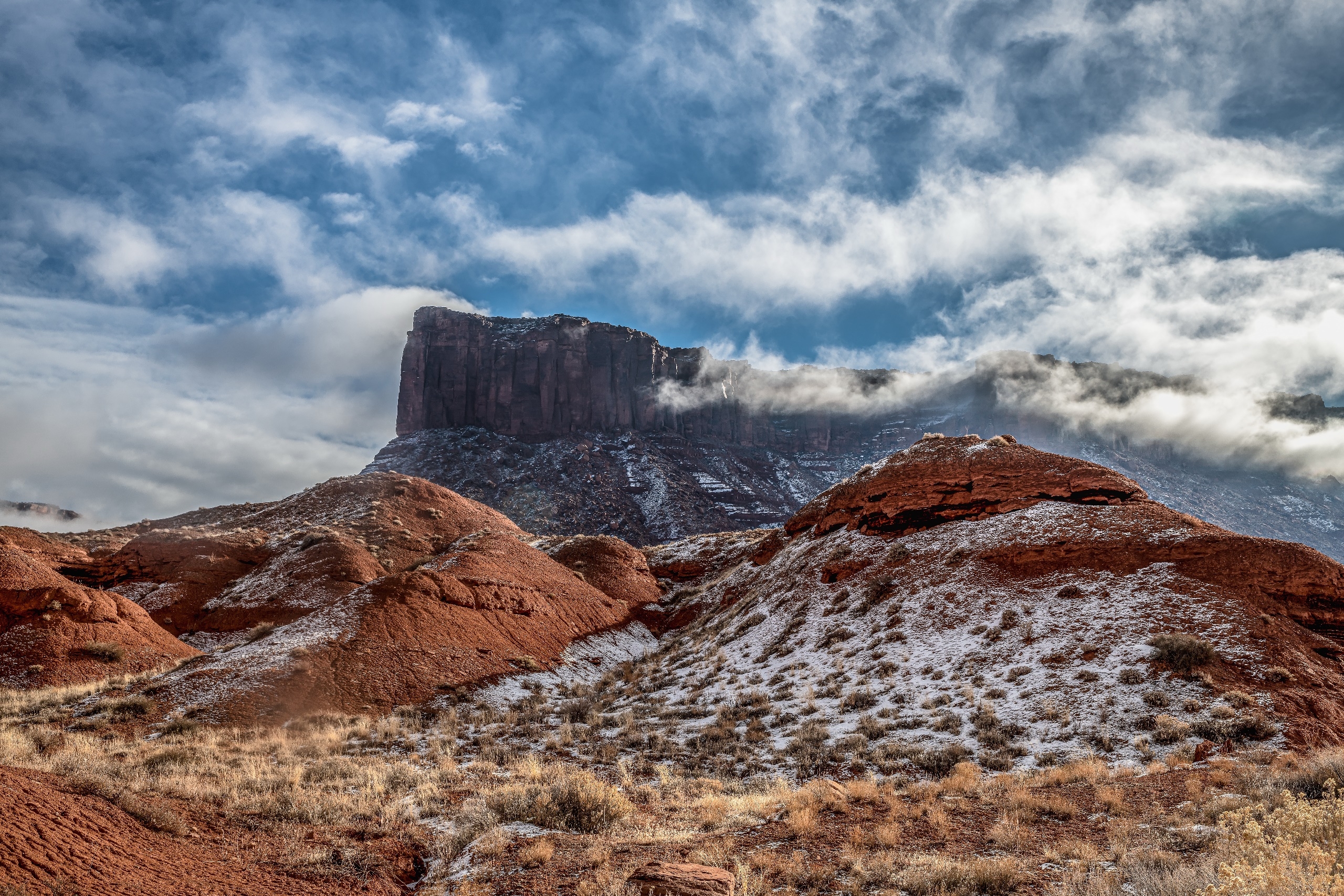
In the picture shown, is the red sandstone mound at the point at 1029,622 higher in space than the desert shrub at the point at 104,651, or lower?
higher

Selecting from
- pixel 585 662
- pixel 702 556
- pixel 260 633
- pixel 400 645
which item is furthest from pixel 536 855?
pixel 702 556

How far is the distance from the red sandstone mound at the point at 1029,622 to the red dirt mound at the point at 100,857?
11.0 metres

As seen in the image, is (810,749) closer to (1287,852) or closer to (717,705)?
(717,705)

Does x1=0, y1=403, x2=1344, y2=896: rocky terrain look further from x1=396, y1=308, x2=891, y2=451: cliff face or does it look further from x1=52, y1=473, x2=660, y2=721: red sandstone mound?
x1=396, y1=308, x2=891, y2=451: cliff face

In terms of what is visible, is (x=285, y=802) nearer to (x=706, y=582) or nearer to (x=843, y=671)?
(x=843, y=671)

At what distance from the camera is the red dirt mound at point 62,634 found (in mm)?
18844

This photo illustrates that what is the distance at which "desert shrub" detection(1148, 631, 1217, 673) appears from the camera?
1463 centimetres

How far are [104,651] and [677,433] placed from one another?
4781 inches

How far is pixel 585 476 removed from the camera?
346ft

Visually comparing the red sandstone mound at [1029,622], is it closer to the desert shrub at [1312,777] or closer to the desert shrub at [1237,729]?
the desert shrub at [1237,729]

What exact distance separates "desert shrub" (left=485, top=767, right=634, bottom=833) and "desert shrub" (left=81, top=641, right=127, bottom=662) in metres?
17.5

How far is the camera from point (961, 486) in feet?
89.5

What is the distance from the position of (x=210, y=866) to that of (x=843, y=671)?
16.2m

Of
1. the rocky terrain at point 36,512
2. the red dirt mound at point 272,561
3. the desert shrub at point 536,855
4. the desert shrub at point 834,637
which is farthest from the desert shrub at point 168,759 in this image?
the rocky terrain at point 36,512
